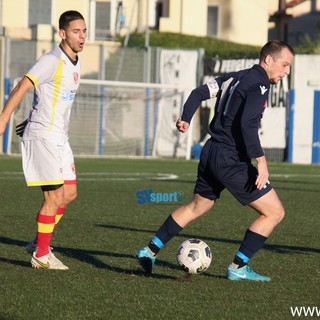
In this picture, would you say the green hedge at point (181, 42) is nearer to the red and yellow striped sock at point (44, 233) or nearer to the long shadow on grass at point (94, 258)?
the long shadow on grass at point (94, 258)

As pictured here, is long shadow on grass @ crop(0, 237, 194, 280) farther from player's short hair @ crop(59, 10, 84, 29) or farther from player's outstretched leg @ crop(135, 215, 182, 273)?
player's short hair @ crop(59, 10, 84, 29)

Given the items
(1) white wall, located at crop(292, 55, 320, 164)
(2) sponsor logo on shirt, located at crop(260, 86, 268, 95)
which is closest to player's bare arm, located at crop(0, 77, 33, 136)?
(2) sponsor logo on shirt, located at crop(260, 86, 268, 95)

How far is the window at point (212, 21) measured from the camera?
162 ft

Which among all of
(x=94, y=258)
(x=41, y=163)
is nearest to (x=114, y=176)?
(x=94, y=258)

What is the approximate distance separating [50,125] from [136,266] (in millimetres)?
1339

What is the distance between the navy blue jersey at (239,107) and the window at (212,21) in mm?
41147

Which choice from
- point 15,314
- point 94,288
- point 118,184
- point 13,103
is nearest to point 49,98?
point 13,103

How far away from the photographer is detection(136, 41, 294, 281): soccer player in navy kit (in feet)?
26.6

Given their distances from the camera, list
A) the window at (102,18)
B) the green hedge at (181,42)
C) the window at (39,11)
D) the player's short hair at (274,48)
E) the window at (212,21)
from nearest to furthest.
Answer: the player's short hair at (274,48), the green hedge at (181,42), the window at (39,11), the window at (102,18), the window at (212,21)

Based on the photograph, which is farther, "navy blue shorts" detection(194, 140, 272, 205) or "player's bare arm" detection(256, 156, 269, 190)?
"navy blue shorts" detection(194, 140, 272, 205)

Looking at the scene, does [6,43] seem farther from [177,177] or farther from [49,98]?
[49,98]

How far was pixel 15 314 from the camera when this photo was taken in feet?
22.5

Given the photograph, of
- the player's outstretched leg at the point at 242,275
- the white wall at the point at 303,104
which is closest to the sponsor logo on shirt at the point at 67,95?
the player's outstretched leg at the point at 242,275

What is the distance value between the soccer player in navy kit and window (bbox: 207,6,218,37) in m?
41.2
